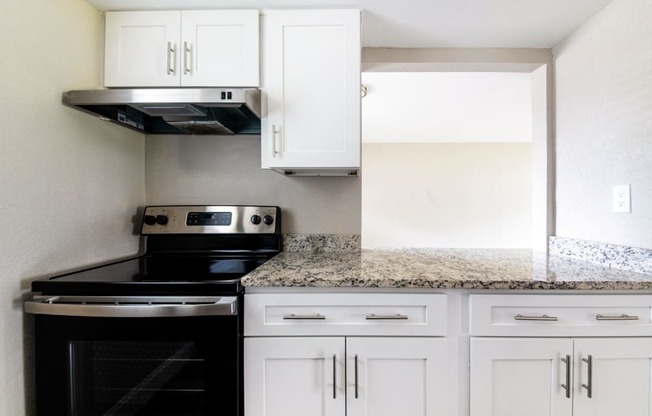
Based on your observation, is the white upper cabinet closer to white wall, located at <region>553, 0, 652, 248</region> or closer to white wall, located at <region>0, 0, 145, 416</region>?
white wall, located at <region>0, 0, 145, 416</region>

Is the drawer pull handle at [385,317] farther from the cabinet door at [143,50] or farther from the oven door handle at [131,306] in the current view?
the cabinet door at [143,50]

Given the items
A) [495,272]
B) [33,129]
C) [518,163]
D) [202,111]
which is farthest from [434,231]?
[33,129]

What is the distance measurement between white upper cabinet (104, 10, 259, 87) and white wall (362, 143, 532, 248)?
3.52 meters

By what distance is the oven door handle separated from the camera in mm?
959

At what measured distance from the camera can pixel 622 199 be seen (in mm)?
1257

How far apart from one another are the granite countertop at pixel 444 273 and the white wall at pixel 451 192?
3.27 metres

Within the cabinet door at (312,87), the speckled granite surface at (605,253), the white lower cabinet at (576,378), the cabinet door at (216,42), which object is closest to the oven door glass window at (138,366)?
the cabinet door at (312,87)

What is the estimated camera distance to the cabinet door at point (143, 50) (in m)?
1.34

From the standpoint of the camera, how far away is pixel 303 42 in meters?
1.36

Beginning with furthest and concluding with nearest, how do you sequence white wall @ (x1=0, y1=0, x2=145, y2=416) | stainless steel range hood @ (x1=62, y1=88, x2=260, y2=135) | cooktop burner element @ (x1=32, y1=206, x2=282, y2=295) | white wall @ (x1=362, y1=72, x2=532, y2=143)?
white wall @ (x1=362, y1=72, x2=532, y2=143) < cooktop burner element @ (x1=32, y1=206, x2=282, y2=295) < stainless steel range hood @ (x1=62, y1=88, x2=260, y2=135) < white wall @ (x1=0, y1=0, x2=145, y2=416)

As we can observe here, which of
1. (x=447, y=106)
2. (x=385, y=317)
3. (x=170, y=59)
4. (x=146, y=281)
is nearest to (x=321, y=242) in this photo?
(x=385, y=317)

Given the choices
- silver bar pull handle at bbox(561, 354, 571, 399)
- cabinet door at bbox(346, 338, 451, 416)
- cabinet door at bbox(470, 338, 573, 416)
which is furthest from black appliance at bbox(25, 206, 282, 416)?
silver bar pull handle at bbox(561, 354, 571, 399)

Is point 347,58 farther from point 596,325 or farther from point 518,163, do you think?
point 518,163

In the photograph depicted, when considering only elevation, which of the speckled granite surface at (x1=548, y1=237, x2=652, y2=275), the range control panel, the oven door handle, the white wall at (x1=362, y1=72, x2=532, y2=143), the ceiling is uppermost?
the white wall at (x1=362, y1=72, x2=532, y2=143)
